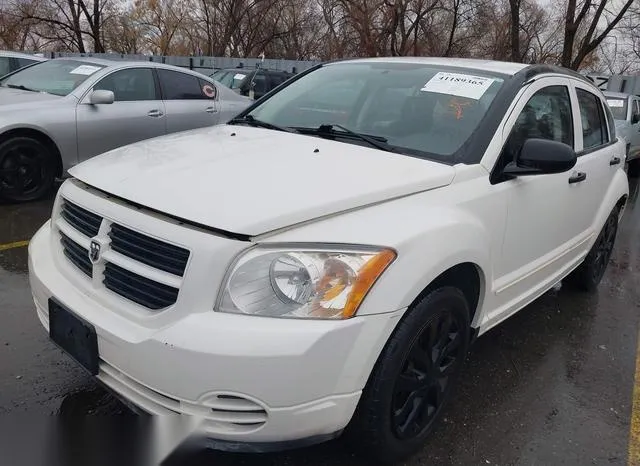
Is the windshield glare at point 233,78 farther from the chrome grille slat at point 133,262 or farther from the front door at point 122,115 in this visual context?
the chrome grille slat at point 133,262

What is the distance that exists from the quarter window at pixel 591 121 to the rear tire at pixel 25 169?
16.6 feet

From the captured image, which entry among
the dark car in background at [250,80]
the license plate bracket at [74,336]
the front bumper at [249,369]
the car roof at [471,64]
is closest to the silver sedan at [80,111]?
the car roof at [471,64]

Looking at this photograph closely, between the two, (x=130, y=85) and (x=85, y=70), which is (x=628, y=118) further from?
(x=85, y=70)

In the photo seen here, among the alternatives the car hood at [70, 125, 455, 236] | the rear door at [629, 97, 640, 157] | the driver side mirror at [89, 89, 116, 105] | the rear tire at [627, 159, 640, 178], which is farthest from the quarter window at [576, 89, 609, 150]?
the rear tire at [627, 159, 640, 178]

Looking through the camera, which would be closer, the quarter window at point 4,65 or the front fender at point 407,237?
the front fender at point 407,237

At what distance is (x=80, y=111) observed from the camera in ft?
20.5

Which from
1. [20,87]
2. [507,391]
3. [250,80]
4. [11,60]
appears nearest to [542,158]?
[507,391]

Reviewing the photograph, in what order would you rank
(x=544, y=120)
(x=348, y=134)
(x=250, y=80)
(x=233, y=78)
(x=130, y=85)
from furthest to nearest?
1. (x=250, y=80)
2. (x=233, y=78)
3. (x=130, y=85)
4. (x=544, y=120)
5. (x=348, y=134)

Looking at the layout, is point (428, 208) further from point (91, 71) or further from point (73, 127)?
point (91, 71)

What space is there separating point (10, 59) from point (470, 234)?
10.9 metres

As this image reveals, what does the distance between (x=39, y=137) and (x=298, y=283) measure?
503 cm

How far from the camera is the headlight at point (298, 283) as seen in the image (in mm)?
1978

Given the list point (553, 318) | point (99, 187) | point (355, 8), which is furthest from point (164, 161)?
point (355, 8)

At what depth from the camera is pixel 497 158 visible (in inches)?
112
